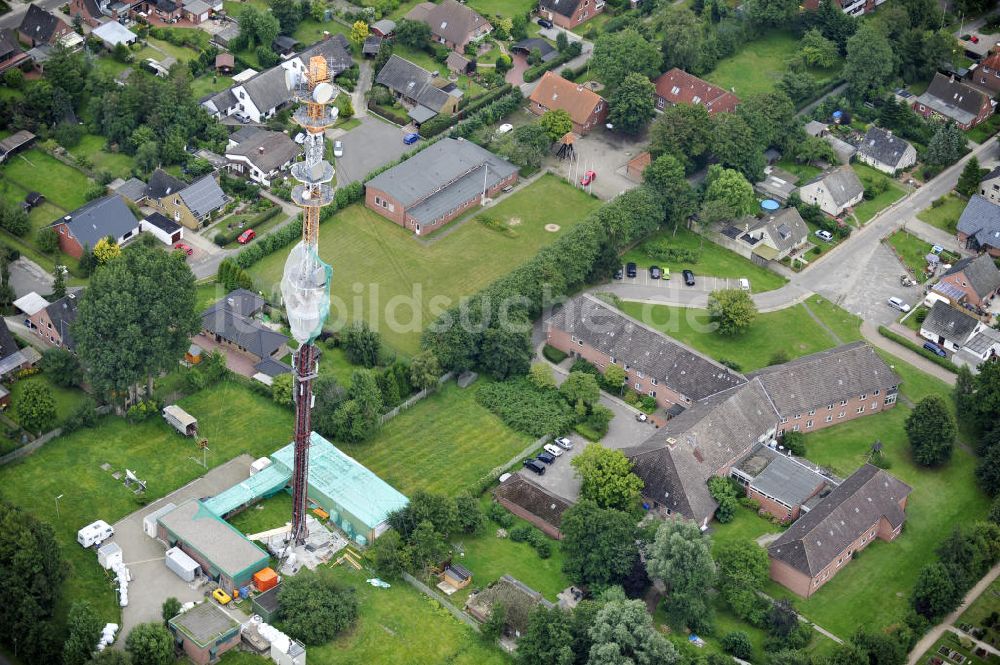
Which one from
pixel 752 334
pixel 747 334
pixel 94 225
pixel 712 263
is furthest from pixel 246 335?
pixel 712 263

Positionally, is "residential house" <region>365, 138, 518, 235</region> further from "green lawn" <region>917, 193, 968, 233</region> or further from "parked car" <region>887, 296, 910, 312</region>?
"green lawn" <region>917, 193, 968, 233</region>

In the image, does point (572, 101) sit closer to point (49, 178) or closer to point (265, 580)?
point (49, 178)

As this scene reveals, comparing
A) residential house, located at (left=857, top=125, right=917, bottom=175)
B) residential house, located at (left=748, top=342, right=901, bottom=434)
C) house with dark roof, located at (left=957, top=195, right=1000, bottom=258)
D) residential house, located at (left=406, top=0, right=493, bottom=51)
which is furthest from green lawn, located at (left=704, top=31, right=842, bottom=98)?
residential house, located at (left=748, top=342, right=901, bottom=434)

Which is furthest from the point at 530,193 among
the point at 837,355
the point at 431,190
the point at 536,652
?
the point at 536,652

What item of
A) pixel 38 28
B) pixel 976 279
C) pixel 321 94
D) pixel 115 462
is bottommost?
pixel 115 462

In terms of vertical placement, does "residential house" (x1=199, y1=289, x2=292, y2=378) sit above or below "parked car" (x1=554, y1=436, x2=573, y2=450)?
above

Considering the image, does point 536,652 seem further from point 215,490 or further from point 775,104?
point 775,104
